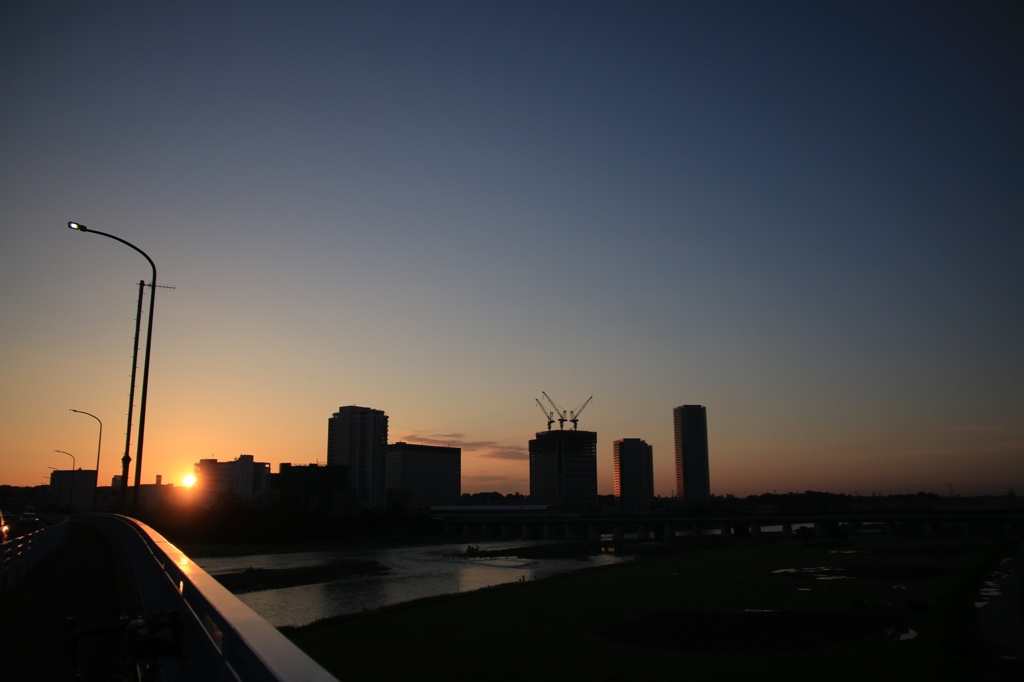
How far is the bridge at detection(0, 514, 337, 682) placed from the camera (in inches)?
169

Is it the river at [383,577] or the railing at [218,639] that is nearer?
the railing at [218,639]

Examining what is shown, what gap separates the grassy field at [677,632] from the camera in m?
28.4

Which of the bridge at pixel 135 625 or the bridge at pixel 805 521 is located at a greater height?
the bridge at pixel 135 625

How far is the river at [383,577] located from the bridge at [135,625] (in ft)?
93.1

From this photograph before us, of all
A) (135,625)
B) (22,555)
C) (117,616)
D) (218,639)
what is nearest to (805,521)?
(22,555)

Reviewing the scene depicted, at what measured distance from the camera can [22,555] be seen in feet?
69.4

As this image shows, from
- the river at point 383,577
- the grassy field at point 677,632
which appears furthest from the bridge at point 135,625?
the river at point 383,577

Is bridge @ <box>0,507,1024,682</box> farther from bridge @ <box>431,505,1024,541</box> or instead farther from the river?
bridge @ <box>431,505,1024,541</box>

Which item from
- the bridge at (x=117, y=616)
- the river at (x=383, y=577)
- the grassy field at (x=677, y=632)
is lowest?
the river at (x=383, y=577)

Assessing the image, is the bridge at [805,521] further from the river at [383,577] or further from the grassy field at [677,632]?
the grassy field at [677,632]

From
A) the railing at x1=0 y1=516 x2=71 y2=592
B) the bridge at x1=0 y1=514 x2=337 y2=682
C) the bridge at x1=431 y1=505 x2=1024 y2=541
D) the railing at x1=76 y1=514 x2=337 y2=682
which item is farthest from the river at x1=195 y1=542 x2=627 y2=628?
the bridge at x1=431 y1=505 x2=1024 y2=541

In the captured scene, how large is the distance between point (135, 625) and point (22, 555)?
58.5 ft

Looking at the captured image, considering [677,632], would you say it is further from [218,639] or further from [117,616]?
[218,639]

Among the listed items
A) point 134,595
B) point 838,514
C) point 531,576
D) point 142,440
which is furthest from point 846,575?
point 838,514
